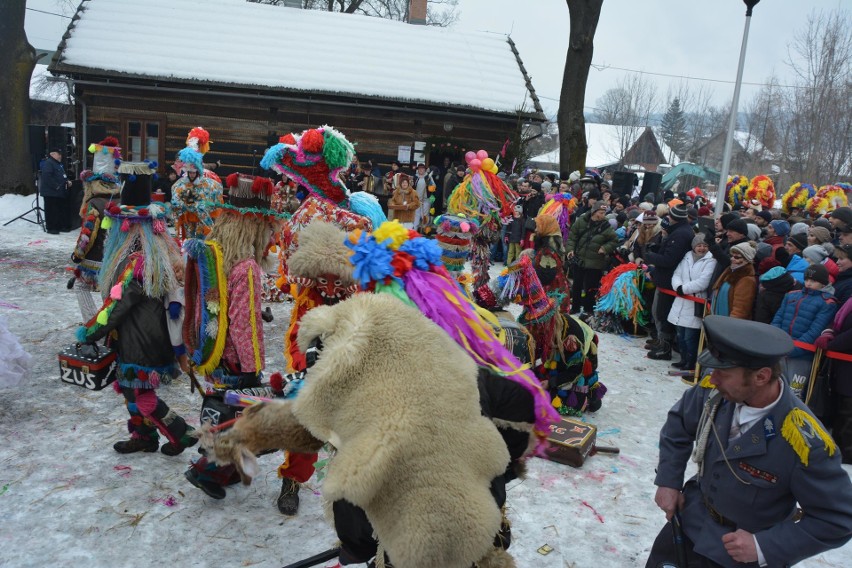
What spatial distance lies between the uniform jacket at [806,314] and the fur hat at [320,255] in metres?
4.73

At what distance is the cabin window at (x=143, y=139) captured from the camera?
684 inches

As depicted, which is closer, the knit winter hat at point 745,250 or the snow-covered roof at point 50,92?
the knit winter hat at point 745,250

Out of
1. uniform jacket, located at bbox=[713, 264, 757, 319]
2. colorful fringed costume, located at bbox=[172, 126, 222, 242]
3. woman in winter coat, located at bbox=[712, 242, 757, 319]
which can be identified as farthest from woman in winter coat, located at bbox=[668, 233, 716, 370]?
colorful fringed costume, located at bbox=[172, 126, 222, 242]

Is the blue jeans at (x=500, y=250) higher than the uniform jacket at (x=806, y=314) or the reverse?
the reverse

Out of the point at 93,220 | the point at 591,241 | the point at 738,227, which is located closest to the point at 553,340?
the point at 738,227

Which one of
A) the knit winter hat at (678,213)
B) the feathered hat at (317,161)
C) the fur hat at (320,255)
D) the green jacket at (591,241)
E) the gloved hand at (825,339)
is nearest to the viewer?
the fur hat at (320,255)

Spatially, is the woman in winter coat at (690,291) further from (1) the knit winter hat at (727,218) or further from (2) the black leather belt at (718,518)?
(2) the black leather belt at (718,518)

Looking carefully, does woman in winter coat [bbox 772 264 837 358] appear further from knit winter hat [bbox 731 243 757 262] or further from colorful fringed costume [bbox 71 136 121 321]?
colorful fringed costume [bbox 71 136 121 321]

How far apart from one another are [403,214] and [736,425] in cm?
1286

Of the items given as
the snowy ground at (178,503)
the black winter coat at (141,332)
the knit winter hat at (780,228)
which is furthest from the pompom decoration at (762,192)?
the black winter coat at (141,332)

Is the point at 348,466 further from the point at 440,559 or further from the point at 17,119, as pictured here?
the point at 17,119

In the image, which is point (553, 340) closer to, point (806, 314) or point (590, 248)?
point (806, 314)

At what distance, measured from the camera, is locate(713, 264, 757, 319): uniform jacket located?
22.6 feet

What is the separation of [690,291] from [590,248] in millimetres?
2305
